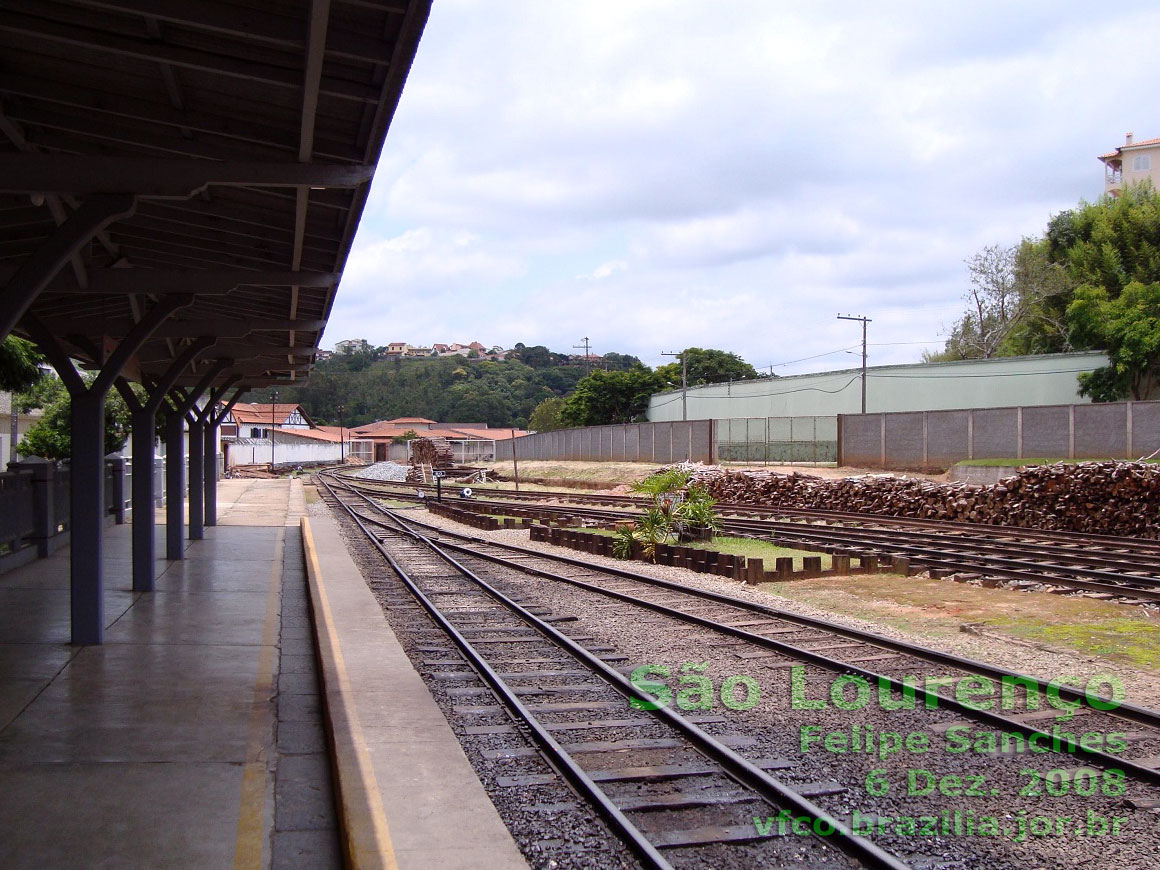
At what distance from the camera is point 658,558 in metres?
18.0

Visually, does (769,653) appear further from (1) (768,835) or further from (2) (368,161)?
(2) (368,161)

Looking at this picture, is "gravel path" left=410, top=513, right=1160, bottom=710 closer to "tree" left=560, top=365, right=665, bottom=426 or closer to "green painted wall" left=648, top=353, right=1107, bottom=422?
"green painted wall" left=648, top=353, right=1107, bottom=422

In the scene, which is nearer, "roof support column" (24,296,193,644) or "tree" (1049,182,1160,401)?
"roof support column" (24,296,193,644)

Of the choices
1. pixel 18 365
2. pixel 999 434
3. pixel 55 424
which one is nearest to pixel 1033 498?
pixel 999 434

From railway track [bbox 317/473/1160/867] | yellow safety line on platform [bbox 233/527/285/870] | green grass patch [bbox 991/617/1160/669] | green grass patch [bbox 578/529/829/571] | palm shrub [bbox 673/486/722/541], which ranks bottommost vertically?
green grass patch [bbox 578/529/829/571]

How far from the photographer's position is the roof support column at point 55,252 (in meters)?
5.98

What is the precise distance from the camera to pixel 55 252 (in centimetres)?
620

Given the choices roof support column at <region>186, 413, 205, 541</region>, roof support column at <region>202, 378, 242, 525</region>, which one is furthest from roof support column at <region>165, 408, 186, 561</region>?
roof support column at <region>202, 378, 242, 525</region>

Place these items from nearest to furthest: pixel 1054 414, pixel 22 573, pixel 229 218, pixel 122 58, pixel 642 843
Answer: pixel 642 843 → pixel 122 58 → pixel 229 218 → pixel 22 573 → pixel 1054 414

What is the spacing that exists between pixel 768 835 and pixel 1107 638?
23.2 ft

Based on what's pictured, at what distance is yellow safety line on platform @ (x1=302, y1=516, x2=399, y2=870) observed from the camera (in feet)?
15.5

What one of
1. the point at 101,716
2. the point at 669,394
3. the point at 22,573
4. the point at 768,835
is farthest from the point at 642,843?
the point at 669,394

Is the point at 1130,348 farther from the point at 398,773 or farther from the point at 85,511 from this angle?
the point at 398,773

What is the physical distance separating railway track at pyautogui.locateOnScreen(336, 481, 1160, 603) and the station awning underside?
11108 mm
